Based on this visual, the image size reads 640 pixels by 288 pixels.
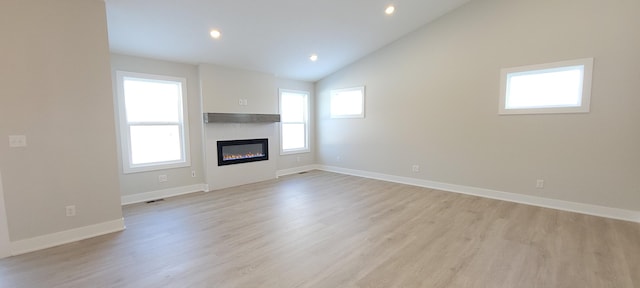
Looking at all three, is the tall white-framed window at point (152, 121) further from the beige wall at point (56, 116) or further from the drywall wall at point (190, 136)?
the beige wall at point (56, 116)

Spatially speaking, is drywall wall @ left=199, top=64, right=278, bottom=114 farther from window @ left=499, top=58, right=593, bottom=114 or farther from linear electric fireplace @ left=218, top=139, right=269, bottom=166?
window @ left=499, top=58, right=593, bottom=114

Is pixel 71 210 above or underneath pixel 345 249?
above

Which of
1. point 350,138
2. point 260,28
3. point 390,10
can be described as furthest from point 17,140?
point 350,138

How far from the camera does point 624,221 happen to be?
331cm

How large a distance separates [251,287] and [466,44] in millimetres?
4866

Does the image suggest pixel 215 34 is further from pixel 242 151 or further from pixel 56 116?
pixel 242 151

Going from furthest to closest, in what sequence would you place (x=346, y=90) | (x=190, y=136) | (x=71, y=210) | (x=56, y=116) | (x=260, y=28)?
(x=346, y=90), (x=190, y=136), (x=260, y=28), (x=71, y=210), (x=56, y=116)

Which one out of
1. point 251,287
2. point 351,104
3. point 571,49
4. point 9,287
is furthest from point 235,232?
point 571,49

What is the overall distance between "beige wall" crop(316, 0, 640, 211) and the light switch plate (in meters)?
5.29

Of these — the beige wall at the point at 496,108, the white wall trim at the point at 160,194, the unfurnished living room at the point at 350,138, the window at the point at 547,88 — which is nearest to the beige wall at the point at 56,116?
the unfurnished living room at the point at 350,138

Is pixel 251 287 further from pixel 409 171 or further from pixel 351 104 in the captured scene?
pixel 351 104

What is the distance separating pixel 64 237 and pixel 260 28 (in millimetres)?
3593

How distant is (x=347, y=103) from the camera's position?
6.39 m

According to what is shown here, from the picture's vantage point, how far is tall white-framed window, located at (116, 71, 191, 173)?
4152mm
